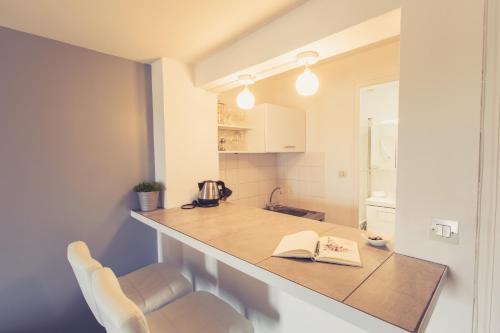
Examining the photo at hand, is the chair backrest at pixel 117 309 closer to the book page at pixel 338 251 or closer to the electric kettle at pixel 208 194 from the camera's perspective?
the book page at pixel 338 251

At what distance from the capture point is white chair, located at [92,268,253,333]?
67 centimetres

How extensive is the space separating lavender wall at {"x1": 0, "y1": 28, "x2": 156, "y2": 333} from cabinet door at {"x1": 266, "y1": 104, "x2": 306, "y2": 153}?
3.72 ft

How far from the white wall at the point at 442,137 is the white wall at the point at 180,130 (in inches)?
55.2

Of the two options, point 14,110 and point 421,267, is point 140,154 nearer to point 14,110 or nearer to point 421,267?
point 14,110

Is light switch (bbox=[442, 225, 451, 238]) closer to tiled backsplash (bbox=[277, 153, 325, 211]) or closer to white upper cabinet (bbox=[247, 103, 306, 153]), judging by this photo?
white upper cabinet (bbox=[247, 103, 306, 153])

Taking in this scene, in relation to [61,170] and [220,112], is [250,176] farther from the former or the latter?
[61,170]

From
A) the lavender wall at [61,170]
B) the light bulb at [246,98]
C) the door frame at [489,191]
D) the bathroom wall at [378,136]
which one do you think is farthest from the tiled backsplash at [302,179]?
the door frame at [489,191]

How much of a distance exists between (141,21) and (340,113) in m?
1.93

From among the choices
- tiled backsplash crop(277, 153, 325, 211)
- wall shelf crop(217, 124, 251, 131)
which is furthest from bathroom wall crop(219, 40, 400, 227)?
wall shelf crop(217, 124, 251, 131)

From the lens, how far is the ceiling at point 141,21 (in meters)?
1.08

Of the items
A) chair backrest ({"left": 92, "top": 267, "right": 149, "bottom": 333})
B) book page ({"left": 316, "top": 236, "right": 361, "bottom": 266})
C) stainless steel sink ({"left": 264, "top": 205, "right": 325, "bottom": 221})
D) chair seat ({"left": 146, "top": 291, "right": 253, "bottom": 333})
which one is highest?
book page ({"left": 316, "top": 236, "right": 361, "bottom": 266})

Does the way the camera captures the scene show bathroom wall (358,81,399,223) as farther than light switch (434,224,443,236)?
Yes

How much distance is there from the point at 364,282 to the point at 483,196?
1.54 feet

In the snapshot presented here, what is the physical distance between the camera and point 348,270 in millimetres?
831
